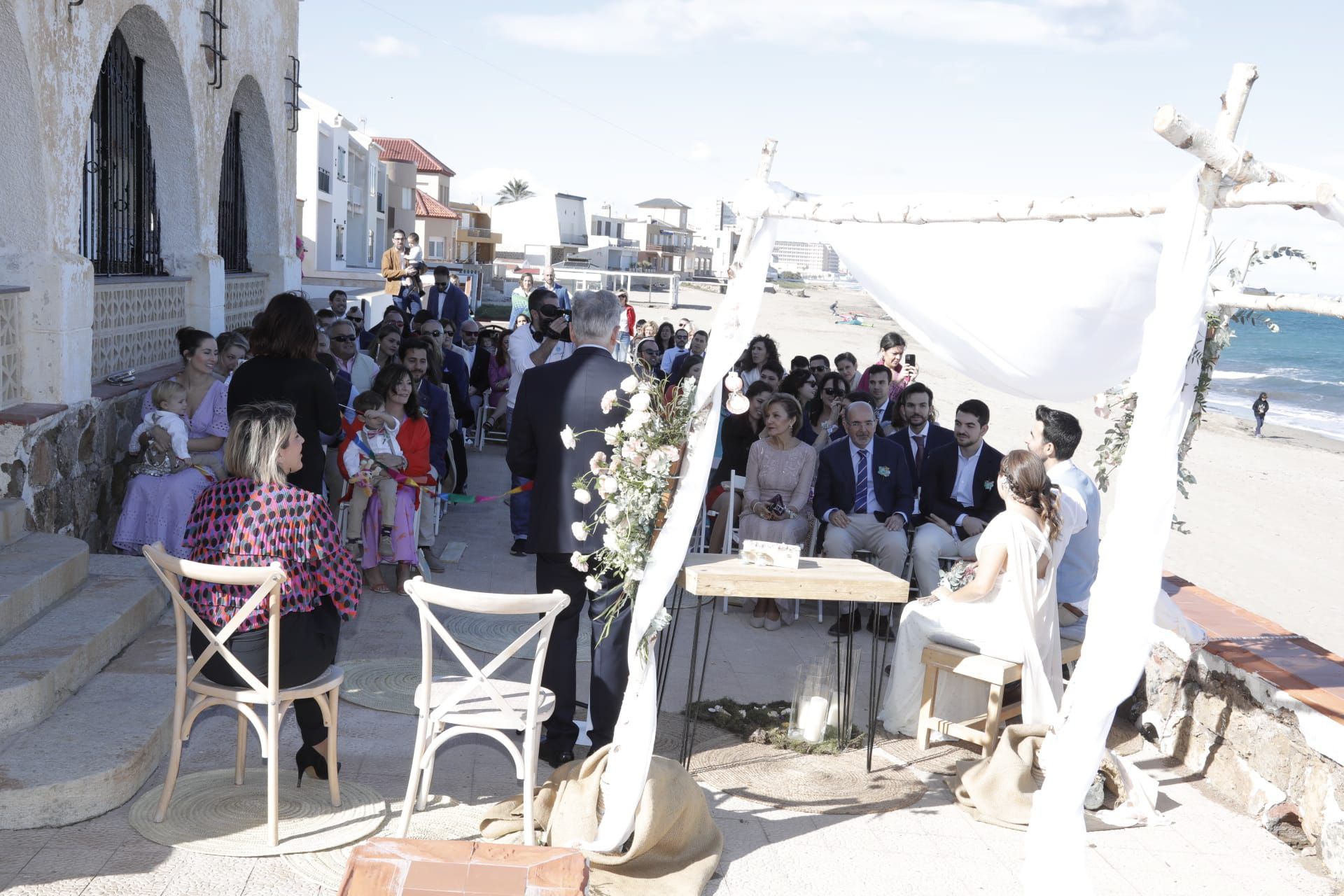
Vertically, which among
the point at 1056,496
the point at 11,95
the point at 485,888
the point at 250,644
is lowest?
the point at 485,888

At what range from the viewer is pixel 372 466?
725 cm

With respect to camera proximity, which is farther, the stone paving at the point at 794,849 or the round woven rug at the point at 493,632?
the round woven rug at the point at 493,632

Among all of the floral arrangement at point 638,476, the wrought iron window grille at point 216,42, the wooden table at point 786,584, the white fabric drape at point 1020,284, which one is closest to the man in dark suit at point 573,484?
the floral arrangement at point 638,476

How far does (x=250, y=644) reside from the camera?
4156mm

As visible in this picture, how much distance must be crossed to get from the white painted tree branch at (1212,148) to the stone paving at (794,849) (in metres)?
2.72

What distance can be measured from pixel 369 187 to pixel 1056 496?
46576 millimetres

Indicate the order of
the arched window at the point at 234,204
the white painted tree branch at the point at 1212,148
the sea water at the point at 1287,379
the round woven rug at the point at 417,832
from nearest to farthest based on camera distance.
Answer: the white painted tree branch at the point at 1212,148 → the round woven rug at the point at 417,832 → the arched window at the point at 234,204 → the sea water at the point at 1287,379

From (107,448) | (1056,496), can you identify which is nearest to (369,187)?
(107,448)

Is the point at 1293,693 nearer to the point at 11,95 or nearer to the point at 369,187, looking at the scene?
the point at 11,95

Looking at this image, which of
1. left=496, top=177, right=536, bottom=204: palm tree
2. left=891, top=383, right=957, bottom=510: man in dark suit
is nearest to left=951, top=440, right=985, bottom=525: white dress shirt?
left=891, top=383, right=957, bottom=510: man in dark suit

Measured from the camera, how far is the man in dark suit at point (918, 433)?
8195mm

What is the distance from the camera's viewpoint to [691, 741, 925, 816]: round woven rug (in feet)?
16.0

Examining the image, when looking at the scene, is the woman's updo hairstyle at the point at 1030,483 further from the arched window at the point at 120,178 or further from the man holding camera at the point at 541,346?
the arched window at the point at 120,178

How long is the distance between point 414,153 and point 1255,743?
65.1 metres
